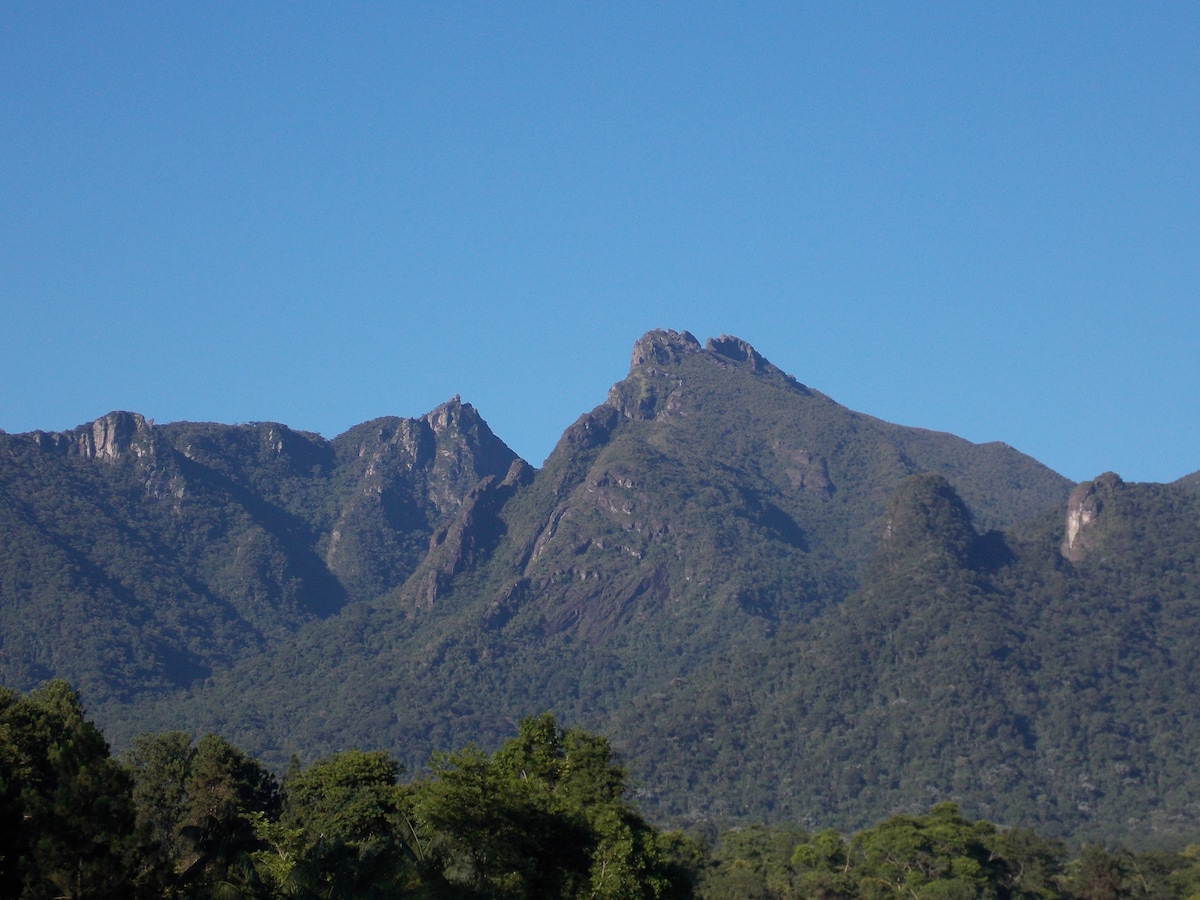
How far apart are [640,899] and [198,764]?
1049 inches

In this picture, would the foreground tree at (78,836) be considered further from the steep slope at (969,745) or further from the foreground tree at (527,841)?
the steep slope at (969,745)

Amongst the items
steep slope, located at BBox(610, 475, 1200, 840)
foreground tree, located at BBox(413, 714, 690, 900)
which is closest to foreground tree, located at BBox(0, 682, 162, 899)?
foreground tree, located at BBox(413, 714, 690, 900)

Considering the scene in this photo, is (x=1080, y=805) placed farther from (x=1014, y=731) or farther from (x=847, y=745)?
(x=847, y=745)

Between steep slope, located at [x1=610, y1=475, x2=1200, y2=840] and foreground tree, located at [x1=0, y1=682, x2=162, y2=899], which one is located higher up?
steep slope, located at [x1=610, y1=475, x2=1200, y2=840]

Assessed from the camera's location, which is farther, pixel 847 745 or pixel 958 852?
pixel 847 745

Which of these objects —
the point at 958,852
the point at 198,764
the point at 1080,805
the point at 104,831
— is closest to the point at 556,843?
the point at 104,831

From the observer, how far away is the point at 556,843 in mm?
49781

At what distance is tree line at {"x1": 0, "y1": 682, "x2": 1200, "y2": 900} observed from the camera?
3416 centimetres

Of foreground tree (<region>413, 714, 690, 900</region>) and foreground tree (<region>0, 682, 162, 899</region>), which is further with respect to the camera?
foreground tree (<region>413, 714, 690, 900</region>)

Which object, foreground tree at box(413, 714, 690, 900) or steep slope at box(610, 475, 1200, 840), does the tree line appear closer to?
foreground tree at box(413, 714, 690, 900)

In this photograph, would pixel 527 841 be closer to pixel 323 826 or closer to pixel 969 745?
pixel 323 826

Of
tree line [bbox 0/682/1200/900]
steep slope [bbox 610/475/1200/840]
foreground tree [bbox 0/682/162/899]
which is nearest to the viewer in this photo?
foreground tree [bbox 0/682/162/899]

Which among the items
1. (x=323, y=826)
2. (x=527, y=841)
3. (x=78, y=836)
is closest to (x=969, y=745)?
(x=323, y=826)

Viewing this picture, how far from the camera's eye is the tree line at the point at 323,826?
34156 mm
